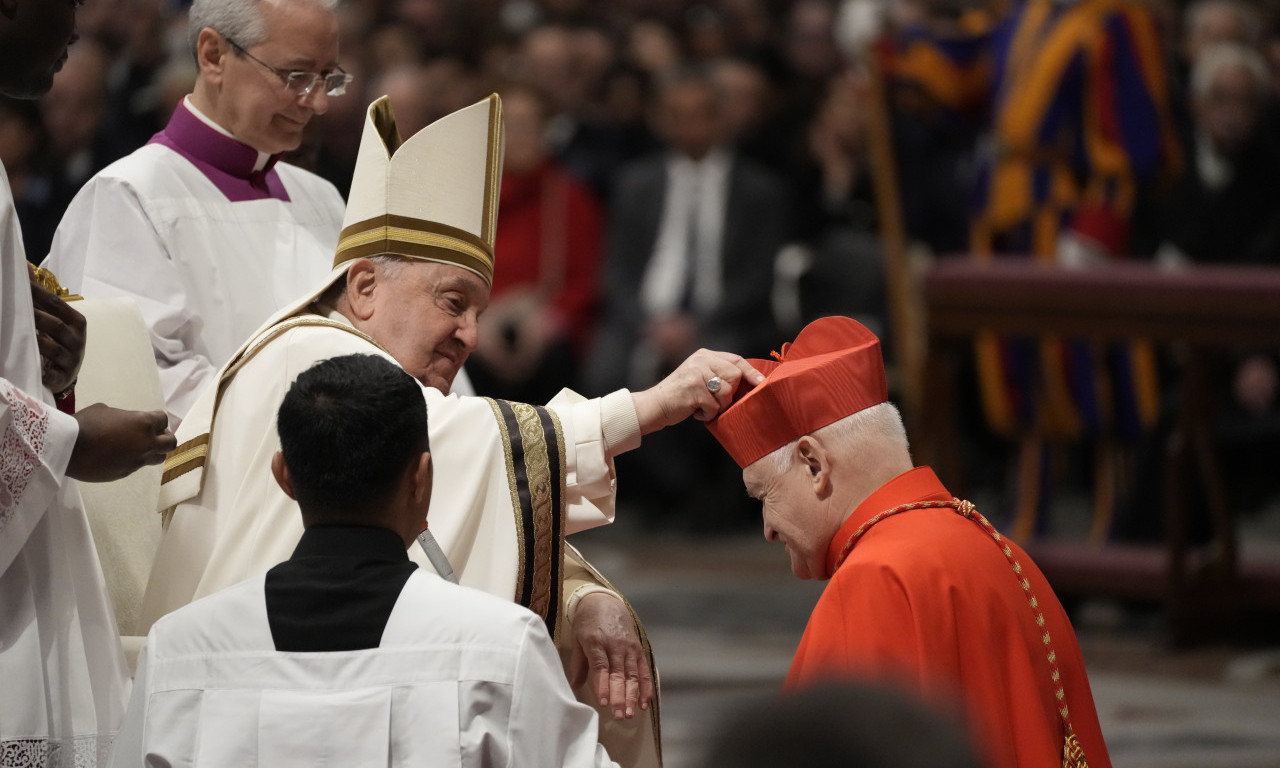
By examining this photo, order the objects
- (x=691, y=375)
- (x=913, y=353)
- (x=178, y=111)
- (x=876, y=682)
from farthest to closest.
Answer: (x=913, y=353), (x=178, y=111), (x=691, y=375), (x=876, y=682)

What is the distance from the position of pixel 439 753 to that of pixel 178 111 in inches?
87.4

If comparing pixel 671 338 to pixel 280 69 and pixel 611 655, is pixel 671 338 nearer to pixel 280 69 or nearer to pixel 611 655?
pixel 280 69

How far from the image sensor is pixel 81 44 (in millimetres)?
9422

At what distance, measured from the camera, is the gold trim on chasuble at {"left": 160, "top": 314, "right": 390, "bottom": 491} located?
3.34 metres

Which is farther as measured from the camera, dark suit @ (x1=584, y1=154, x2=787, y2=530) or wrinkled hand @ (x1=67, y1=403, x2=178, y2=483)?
dark suit @ (x1=584, y1=154, x2=787, y2=530)

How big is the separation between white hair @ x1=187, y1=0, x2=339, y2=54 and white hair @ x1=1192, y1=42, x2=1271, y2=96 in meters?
5.28

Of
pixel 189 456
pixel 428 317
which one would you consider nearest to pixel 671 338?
pixel 428 317

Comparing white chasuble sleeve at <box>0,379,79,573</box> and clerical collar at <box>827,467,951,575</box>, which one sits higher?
white chasuble sleeve at <box>0,379,79,573</box>

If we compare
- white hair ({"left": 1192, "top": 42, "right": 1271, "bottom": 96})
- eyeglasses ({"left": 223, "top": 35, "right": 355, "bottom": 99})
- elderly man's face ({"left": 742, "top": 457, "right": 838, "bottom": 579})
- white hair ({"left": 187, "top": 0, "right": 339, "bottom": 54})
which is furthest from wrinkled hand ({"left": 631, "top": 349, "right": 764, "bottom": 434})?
white hair ({"left": 1192, "top": 42, "right": 1271, "bottom": 96})

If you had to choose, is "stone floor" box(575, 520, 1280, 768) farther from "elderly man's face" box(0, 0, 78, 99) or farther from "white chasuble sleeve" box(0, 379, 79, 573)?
"elderly man's face" box(0, 0, 78, 99)

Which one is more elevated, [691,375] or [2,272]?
[2,272]

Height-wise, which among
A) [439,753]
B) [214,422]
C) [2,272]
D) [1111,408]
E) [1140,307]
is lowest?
[1111,408]

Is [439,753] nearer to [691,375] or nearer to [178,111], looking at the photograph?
[691,375]

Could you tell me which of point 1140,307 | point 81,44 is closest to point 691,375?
point 1140,307
